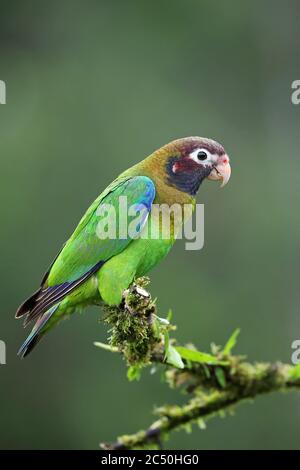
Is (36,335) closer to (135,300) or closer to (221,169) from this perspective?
(135,300)

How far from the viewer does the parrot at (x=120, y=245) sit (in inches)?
205

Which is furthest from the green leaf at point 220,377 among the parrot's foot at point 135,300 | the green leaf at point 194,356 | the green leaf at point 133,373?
the parrot's foot at point 135,300

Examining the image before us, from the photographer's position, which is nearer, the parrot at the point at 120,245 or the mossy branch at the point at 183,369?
the mossy branch at the point at 183,369

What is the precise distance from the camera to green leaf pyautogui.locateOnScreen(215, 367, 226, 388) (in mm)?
4230

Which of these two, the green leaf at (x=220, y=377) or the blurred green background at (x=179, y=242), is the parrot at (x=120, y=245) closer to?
the green leaf at (x=220, y=377)

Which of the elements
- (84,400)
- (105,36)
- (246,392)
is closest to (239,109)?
(105,36)

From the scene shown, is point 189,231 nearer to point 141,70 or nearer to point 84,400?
point 84,400

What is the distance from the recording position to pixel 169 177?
5.73 meters

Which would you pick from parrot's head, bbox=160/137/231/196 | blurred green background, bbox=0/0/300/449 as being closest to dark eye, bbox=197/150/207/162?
parrot's head, bbox=160/137/231/196

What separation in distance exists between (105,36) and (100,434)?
883 centimetres

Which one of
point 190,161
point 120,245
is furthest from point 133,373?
point 190,161

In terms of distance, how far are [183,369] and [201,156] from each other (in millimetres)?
1986

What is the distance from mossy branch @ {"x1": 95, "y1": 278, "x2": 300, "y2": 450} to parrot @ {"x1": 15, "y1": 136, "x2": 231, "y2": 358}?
28.5 inches

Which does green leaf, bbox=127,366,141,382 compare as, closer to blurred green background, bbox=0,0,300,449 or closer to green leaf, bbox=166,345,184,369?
green leaf, bbox=166,345,184,369
